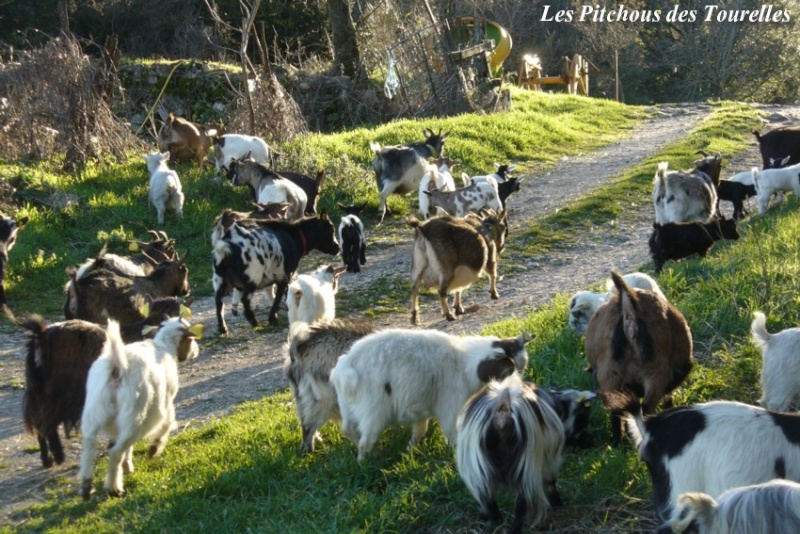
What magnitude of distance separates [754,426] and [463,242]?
5.05 m

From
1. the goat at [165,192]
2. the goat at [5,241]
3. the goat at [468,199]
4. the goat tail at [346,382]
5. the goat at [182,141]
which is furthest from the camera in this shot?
the goat at [182,141]

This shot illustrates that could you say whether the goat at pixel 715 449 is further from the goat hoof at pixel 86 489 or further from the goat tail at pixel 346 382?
the goat hoof at pixel 86 489

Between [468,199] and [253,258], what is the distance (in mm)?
3455

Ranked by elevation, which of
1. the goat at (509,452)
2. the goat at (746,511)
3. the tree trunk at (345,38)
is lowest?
the goat at (509,452)

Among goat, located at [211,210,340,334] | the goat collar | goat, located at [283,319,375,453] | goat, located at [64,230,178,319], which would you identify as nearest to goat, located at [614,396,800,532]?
goat, located at [283,319,375,453]

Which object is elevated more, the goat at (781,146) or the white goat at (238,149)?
the white goat at (238,149)

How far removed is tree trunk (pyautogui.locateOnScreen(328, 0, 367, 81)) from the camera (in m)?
20.0

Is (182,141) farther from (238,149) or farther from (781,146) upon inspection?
(781,146)

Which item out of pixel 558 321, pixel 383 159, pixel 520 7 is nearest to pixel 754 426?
pixel 558 321

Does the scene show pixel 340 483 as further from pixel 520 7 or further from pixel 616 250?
pixel 520 7

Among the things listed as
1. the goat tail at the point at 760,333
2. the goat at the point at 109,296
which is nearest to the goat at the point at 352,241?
the goat at the point at 109,296

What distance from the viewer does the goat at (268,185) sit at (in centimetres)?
1225

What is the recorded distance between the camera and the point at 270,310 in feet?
32.7

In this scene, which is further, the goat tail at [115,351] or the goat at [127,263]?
the goat at [127,263]
